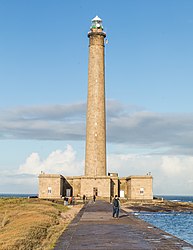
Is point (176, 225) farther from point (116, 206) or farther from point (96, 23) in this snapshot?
point (96, 23)

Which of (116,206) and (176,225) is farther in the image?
(176,225)

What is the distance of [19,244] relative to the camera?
17.9m

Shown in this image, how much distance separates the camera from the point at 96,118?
76938mm

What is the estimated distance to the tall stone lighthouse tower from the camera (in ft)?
251

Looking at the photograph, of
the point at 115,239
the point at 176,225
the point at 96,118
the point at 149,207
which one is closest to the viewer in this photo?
the point at 115,239

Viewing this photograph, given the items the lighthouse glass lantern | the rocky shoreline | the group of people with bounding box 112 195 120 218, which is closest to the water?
the group of people with bounding box 112 195 120 218

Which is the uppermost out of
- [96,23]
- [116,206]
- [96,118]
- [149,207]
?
[96,23]

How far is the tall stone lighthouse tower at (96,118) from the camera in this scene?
76562 millimetres

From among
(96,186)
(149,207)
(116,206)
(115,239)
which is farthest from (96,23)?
(115,239)

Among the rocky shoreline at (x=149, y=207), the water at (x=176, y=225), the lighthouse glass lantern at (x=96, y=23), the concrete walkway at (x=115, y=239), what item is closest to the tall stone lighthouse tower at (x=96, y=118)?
the lighthouse glass lantern at (x=96, y=23)

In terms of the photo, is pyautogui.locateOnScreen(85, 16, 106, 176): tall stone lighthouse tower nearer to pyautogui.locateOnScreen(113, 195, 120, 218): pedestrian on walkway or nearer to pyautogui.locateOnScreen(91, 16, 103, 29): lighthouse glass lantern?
pyautogui.locateOnScreen(91, 16, 103, 29): lighthouse glass lantern

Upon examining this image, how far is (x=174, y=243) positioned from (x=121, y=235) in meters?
2.84

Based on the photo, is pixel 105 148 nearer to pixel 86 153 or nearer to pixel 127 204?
pixel 86 153

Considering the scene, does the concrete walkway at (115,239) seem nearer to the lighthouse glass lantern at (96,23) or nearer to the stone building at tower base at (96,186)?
the stone building at tower base at (96,186)
